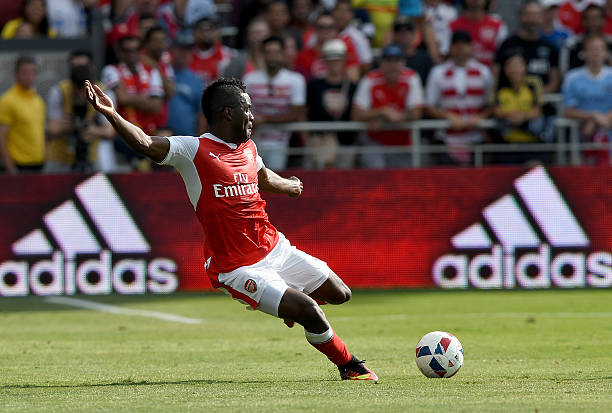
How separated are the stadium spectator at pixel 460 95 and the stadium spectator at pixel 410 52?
63 centimetres

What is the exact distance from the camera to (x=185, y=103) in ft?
57.4

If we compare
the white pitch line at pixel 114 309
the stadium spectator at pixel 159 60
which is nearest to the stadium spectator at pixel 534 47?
the stadium spectator at pixel 159 60

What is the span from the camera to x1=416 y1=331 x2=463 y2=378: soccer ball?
8500 millimetres

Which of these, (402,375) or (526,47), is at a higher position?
(526,47)

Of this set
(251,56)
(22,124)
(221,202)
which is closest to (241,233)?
(221,202)

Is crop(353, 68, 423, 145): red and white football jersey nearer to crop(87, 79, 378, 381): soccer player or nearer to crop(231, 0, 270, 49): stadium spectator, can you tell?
crop(231, 0, 270, 49): stadium spectator

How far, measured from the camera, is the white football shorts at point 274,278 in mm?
8500

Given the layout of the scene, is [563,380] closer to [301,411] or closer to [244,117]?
[301,411]

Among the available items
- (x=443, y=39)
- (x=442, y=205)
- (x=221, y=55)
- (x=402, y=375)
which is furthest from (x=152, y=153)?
(x=443, y=39)

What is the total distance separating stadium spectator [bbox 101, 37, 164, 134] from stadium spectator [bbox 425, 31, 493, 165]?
4.09 metres

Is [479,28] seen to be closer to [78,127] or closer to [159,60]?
[159,60]

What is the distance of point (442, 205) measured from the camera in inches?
646

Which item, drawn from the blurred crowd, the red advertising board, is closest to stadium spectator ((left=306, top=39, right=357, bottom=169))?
the blurred crowd

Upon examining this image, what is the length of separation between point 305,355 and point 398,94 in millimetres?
7468
